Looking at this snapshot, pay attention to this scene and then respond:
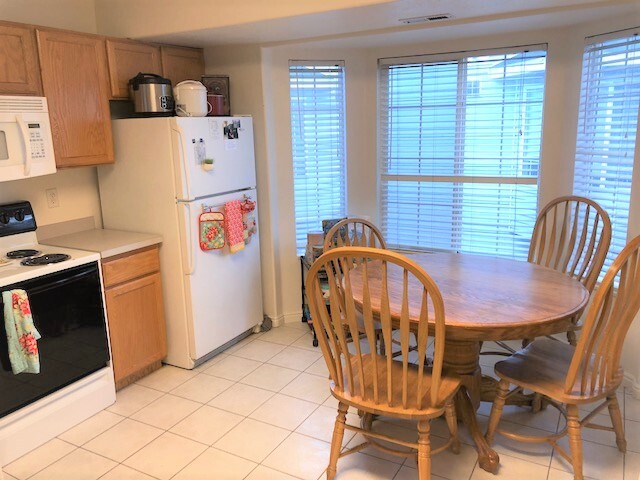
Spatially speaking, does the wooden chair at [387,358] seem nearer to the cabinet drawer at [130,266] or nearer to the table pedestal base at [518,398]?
the table pedestal base at [518,398]

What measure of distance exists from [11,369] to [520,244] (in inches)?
119

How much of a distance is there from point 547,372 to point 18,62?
2834mm

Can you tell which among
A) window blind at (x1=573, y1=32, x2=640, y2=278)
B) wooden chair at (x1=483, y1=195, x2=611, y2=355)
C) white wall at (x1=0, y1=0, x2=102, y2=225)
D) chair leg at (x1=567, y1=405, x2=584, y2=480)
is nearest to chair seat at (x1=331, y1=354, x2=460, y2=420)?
chair leg at (x1=567, y1=405, x2=584, y2=480)

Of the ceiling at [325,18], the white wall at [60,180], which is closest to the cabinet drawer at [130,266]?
the white wall at [60,180]

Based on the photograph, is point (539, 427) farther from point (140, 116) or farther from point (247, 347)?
point (140, 116)

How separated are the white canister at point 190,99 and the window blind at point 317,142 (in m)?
0.78

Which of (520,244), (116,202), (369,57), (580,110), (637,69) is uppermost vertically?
(369,57)

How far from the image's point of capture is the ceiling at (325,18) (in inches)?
98.6

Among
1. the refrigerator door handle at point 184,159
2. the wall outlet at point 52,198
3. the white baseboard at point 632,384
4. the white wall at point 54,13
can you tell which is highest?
the white wall at point 54,13

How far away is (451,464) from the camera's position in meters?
2.23

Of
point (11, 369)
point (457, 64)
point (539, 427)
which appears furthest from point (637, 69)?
point (11, 369)

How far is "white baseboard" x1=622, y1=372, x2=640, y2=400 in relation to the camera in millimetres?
2703

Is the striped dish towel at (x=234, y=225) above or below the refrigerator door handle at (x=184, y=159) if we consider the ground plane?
below

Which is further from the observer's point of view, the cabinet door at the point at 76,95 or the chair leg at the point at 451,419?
the cabinet door at the point at 76,95
